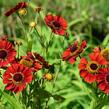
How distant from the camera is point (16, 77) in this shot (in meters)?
2.28

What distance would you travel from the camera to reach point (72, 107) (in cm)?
351

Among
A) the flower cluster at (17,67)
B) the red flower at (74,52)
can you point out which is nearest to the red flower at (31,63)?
the flower cluster at (17,67)

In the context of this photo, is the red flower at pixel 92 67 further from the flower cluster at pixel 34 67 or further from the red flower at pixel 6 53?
the red flower at pixel 6 53

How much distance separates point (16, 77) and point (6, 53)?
0.17 m

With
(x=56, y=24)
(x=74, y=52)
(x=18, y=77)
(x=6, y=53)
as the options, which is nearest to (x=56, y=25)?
(x=56, y=24)

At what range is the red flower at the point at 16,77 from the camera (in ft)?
7.32

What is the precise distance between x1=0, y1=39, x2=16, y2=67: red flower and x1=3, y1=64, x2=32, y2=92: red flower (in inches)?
2.5

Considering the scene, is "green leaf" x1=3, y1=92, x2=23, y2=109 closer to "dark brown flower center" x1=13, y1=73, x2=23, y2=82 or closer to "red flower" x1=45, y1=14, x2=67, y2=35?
"dark brown flower center" x1=13, y1=73, x2=23, y2=82

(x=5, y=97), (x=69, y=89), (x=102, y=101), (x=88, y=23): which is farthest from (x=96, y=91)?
(x=88, y=23)

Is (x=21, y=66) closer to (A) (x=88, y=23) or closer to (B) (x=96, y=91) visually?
(B) (x=96, y=91)

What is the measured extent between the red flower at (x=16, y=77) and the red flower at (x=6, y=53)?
0.06 metres

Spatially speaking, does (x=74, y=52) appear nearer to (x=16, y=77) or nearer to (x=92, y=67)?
(x=92, y=67)

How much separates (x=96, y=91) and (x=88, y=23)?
296 centimetres

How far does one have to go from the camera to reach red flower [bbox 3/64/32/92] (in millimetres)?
2232
